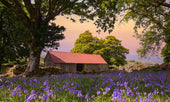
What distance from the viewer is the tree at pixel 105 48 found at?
147ft

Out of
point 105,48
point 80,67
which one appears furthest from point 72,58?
point 105,48

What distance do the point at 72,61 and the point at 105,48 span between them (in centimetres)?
1726

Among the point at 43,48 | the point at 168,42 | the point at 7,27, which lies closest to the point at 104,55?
the point at 168,42

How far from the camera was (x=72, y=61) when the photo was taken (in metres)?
30.9

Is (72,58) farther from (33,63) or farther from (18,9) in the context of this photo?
(18,9)

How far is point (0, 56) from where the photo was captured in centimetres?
2653

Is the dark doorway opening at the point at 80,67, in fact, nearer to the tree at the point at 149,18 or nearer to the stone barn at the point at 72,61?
the stone barn at the point at 72,61

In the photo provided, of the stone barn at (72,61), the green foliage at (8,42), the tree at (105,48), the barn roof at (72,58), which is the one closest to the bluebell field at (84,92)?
the green foliage at (8,42)

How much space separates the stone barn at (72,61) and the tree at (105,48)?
6850mm

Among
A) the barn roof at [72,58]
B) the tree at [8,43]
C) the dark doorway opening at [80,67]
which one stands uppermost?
the tree at [8,43]

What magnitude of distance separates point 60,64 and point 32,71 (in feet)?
43.6

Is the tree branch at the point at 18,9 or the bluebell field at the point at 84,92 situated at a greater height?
the tree branch at the point at 18,9

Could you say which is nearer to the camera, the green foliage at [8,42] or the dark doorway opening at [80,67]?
the green foliage at [8,42]

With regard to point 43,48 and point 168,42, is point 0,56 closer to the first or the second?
point 43,48
